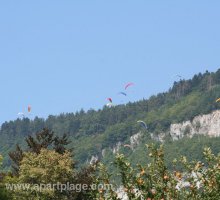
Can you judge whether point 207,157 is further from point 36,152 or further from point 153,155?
point 36,152

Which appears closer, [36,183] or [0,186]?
[0,186]

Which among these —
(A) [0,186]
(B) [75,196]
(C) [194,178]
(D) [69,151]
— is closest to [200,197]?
(C) [194,178]

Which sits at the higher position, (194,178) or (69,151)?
(69,151)

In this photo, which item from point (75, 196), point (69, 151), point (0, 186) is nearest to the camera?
point (0, 186)

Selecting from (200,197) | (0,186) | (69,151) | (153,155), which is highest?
(69,151)

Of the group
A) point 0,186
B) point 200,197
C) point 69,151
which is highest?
point 69,151

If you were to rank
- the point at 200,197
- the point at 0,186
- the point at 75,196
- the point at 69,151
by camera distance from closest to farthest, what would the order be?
the point at 200,197 → the point at 0,186 → the point at 75,196 → the point at 69,151

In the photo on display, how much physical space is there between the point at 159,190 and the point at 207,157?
66.9 inches

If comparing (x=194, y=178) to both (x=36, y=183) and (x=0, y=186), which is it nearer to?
(x=0, y=186)

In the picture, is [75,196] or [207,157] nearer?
[207,157]

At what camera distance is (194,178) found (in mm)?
23438

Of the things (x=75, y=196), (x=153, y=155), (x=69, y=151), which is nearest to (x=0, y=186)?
(x=75, y=196)

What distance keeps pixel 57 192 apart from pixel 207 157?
32595 mm

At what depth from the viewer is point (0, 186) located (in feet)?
141
